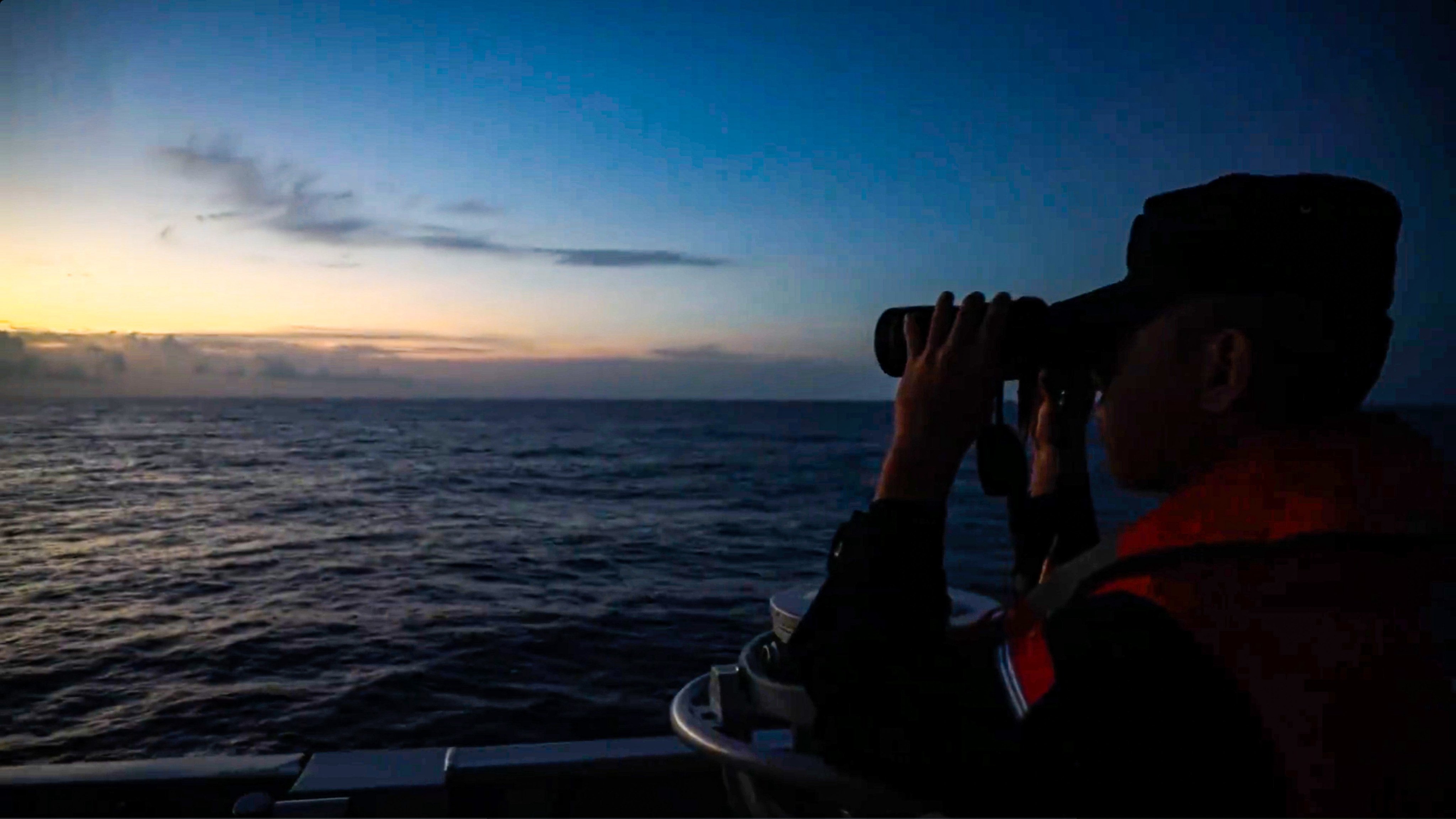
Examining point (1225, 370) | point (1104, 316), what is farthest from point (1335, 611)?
point (1104, 316)

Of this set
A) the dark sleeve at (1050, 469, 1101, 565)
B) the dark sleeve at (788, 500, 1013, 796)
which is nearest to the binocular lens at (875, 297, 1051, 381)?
the dark sleeve at (788, 500, 1013, 796)

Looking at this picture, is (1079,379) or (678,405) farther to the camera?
(678,405)

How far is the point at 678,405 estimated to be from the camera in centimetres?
16025

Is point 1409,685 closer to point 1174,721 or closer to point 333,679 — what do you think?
point 1174,721

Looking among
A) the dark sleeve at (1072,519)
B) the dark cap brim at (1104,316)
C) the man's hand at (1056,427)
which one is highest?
the dark cap brim at (1104,316)

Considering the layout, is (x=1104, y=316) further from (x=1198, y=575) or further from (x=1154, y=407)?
(x=1198, y=575)

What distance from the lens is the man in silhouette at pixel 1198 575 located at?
2.78 feet

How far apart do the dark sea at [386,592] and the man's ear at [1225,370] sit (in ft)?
0.74

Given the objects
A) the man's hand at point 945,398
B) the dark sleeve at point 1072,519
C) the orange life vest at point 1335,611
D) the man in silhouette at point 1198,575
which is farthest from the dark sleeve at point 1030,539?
the orange life vest at point 1335,611

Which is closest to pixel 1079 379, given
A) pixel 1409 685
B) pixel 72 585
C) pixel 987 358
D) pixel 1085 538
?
pixel 1085 538

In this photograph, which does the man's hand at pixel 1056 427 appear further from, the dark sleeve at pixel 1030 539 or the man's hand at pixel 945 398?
the man's hand at pixel 945 398

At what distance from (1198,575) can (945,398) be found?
0.33 m

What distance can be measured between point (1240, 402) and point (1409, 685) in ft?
1.03

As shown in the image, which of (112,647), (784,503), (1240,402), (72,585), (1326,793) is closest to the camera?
(1326,793)
